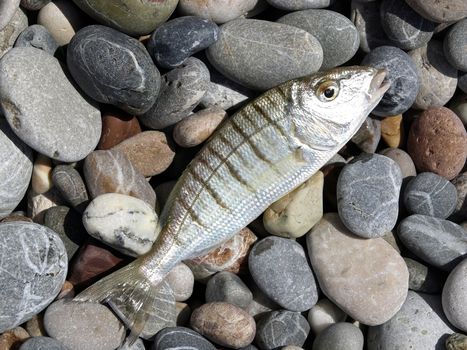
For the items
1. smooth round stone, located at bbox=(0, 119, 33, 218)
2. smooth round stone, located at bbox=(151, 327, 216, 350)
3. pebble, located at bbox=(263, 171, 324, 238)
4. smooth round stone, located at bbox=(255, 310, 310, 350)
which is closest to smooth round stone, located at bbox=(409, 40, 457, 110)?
pebble, located at bbox=(263, 171, 324, 238)

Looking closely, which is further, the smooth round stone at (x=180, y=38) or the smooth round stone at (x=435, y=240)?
the smooth round stone at (x=435, y=240)

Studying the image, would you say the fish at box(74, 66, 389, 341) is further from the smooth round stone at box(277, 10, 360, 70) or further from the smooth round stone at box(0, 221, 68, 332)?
the smooth round stone at box(277, 10, 360, 70)

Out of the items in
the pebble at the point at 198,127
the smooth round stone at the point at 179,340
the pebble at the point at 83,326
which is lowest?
the smooth round stone at the point at 179,340

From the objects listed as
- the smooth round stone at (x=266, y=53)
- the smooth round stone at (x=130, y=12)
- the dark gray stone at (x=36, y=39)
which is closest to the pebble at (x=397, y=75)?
the smooth round stone at (x=266, y=53)

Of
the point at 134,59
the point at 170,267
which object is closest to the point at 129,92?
the point at 134,59

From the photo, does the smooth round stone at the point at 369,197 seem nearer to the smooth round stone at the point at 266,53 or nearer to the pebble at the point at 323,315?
the pebble at the point at 323,315

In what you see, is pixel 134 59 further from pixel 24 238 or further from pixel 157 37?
pixel 24 238

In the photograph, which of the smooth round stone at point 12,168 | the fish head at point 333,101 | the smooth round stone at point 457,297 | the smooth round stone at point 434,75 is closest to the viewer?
the fish head at point 333,101

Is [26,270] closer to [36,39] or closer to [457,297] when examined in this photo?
Answer: [36,39]

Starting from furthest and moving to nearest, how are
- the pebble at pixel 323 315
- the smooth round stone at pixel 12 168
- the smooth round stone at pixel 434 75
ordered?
the smooth round stone at pixel 434 75 < the pebble at pixel 323 315 < the smooth round stone at pixel 12 168
